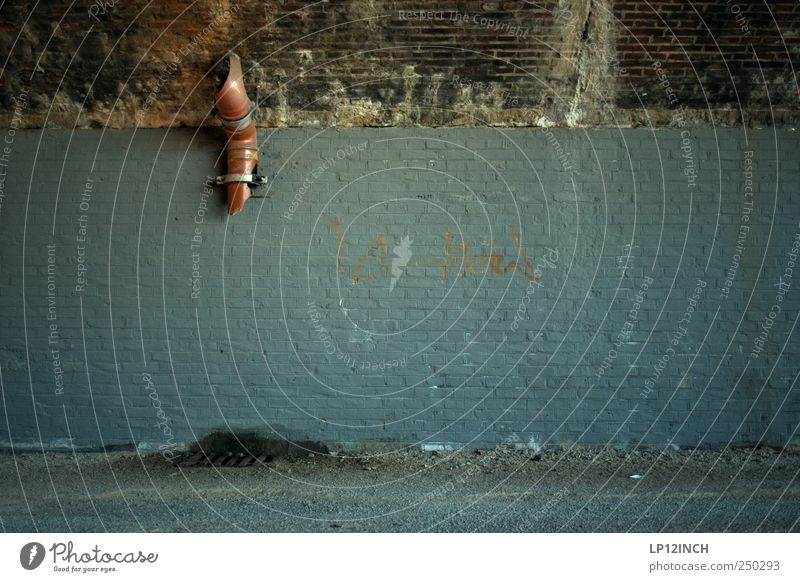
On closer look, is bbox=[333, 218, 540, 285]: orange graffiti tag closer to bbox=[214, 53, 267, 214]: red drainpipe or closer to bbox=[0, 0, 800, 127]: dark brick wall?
bbox=[214, 53, 267, 214]: red drainpipe

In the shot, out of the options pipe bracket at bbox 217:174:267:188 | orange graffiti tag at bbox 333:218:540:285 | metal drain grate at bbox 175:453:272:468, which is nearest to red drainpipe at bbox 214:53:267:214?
pipe bracket at bbox 217:174:267:188

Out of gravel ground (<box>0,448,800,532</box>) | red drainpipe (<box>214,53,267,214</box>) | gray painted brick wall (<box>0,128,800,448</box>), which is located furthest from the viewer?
gray painted brick wall (<box>0,128,800,448</box>)

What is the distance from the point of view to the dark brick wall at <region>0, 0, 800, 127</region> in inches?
329

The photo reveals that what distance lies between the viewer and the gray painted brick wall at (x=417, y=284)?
8.84 meters

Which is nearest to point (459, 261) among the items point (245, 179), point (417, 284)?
point (417, 284)

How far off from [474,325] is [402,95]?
7.80 feet

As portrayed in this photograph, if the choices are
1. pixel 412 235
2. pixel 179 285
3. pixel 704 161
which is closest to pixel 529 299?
pixel 412 235

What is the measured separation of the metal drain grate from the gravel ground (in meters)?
0.15

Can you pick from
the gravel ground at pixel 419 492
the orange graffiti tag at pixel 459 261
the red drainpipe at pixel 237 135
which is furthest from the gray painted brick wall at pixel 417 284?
the gravel ground at pixel 419 492

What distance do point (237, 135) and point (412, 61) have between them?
1.84m

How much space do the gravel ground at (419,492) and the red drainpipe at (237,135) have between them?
272 centimetres

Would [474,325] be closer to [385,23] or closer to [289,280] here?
[289,280]

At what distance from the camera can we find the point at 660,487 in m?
7.71
